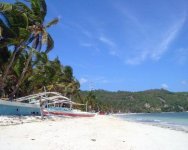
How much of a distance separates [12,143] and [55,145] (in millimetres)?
1356

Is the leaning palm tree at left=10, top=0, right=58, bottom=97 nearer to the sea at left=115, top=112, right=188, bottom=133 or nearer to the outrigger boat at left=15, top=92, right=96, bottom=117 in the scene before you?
the outrigger boat at left=15, top=92, right=96, bottom=117

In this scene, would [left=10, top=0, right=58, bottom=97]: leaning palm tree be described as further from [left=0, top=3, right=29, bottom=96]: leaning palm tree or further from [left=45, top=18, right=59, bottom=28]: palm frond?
[left=0, top=3, right=29, bottom=96]: leaning palm tree

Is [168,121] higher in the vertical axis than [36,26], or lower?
lower

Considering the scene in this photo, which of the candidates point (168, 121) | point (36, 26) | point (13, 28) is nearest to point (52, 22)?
point (36, 26)

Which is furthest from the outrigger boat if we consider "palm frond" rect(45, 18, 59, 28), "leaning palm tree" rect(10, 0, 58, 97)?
"palm frond" rect(45, 18, 59, 28)

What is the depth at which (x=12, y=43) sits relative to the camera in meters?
24.0

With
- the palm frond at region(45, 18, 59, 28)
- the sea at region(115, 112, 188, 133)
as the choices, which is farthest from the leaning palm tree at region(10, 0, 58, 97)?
the sea at region(115, 112, 188, 133)

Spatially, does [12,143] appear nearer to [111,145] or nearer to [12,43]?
[111,145]

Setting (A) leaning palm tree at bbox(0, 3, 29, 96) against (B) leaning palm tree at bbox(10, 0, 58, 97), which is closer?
(A) leaning palm tree at bbox(0, 3, 29, 96)

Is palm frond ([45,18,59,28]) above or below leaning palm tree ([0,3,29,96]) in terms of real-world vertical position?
above

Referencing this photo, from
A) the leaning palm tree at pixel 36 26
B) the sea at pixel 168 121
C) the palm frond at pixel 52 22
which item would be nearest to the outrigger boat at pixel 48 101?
the leaning palm tree at pixel 36 26

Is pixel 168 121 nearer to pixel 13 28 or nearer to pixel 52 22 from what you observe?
pixel 52 22

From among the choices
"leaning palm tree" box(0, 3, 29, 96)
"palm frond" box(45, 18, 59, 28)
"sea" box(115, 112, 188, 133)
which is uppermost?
"palm frond" box(45, 18, 59, 28)

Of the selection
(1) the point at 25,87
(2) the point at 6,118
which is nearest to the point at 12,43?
(2) the point at 6,118
